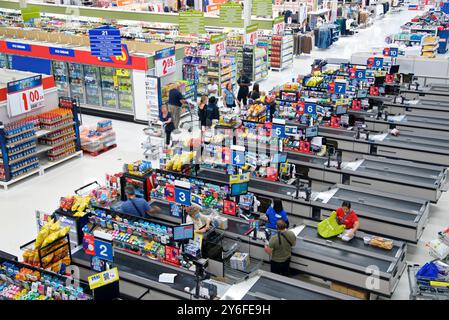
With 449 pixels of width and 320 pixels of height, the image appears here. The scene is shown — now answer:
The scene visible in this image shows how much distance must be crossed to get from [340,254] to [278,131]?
133 inches

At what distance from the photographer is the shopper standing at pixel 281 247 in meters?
7.18

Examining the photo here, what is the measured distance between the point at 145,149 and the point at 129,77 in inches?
130

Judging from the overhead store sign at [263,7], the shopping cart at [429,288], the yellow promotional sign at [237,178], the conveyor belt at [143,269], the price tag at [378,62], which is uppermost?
the overhead store sign at [263,7]

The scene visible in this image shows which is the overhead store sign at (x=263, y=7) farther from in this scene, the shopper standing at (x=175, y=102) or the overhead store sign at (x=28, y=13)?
the overhead store sign at (x=28, y=13)

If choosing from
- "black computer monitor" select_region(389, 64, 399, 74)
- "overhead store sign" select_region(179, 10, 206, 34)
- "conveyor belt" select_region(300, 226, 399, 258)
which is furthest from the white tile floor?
"black computer monitor" select_region(389, 64, 399, 74)

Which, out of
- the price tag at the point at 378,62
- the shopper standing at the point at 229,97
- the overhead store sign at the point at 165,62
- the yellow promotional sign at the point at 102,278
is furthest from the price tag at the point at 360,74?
the yellow promotional sign at the point at 102,278

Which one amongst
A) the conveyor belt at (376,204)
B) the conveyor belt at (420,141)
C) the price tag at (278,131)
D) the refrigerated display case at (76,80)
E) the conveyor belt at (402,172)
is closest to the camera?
the conveyor belt at (376,204)

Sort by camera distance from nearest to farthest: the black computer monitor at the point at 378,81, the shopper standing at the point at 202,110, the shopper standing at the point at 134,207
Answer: the shopper standing at the point at 134,207 → the shopper standing at the point at 202,110 → the black computer monitor at the point at 378,81

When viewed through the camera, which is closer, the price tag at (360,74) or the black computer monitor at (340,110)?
the black computer monitor at (340,110)

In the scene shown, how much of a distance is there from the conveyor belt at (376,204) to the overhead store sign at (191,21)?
9567 mm

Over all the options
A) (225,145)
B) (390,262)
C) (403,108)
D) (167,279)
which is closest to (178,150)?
(225,145)

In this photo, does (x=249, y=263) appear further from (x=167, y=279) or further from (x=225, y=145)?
(x=225, y=145)

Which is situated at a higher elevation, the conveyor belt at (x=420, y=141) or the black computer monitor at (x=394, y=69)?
the black computer monitor at (x=394, y=69)

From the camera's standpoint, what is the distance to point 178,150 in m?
9.78
